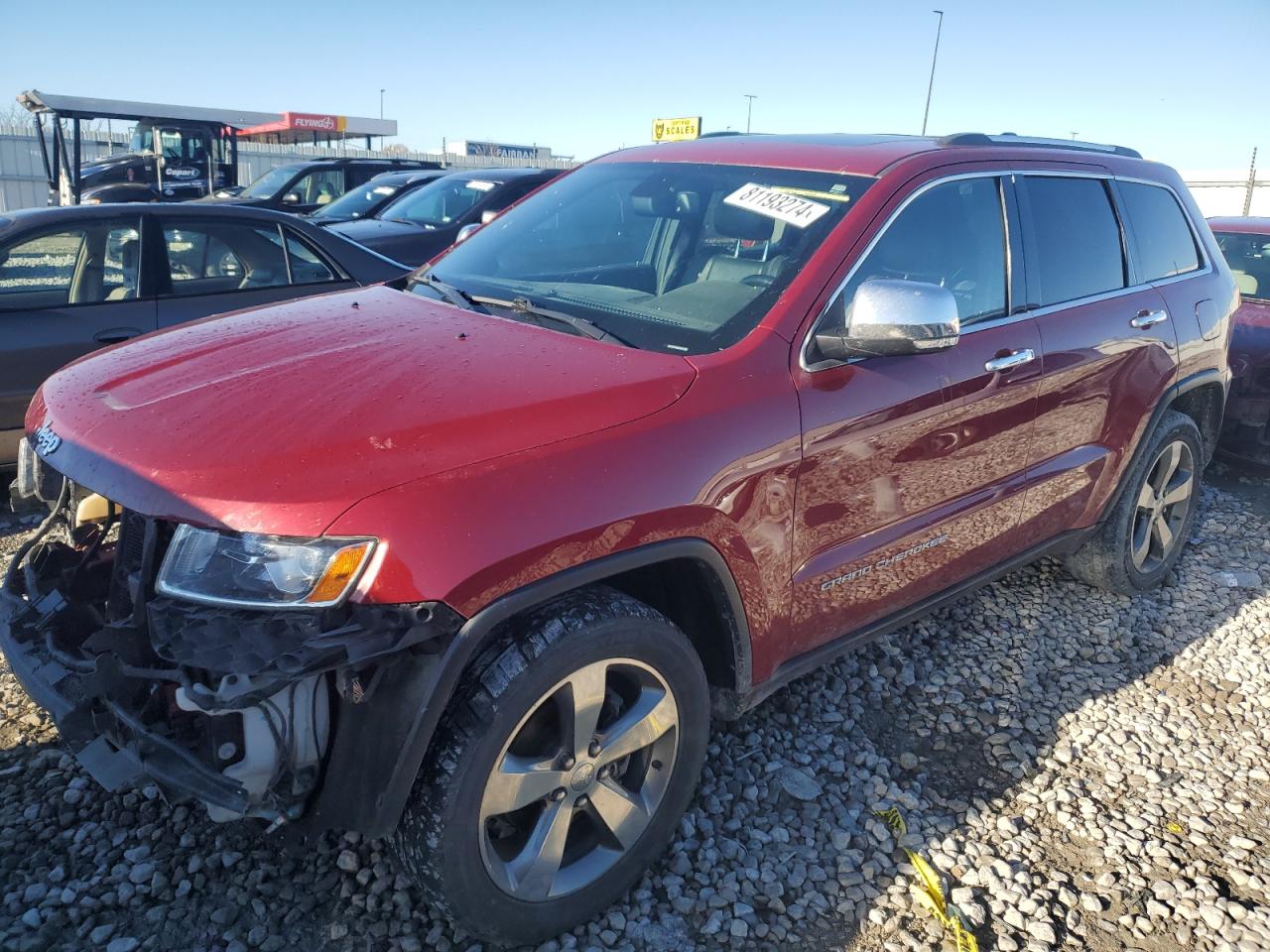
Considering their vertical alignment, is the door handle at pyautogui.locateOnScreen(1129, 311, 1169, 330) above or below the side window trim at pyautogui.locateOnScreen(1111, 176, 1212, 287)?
below

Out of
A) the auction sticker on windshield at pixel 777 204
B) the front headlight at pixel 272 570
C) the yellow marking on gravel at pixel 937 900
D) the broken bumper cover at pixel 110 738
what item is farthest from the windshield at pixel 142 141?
the yellow marking on gravel at pixel 937 900

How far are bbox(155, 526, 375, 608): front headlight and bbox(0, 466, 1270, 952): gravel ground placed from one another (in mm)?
621

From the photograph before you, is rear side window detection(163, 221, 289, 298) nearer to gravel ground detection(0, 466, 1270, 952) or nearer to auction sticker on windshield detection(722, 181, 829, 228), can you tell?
gravel ground detection(0, 466, 1270, 952)

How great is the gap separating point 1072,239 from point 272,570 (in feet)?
10.3

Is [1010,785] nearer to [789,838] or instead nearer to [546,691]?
[789,838]

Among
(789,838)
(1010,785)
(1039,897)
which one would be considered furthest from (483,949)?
(1010,785)

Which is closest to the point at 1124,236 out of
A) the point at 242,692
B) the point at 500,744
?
the point at 500,744

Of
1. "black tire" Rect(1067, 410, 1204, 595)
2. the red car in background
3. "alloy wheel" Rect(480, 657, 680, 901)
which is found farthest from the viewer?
the red car in background

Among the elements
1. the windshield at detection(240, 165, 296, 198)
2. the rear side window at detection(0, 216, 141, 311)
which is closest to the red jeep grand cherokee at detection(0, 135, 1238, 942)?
the rear side window at detection(0, 216, 141, 311)

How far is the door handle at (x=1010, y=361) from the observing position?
3.15 m

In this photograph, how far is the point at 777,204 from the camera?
297cm

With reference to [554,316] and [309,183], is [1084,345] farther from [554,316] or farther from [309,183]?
[309,183]

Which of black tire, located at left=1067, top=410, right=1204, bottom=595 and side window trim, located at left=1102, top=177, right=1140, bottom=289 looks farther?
black tire, located at left=1067, top=410, right=1204, bottom=595

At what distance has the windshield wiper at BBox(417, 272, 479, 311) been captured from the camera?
2.99 metres
